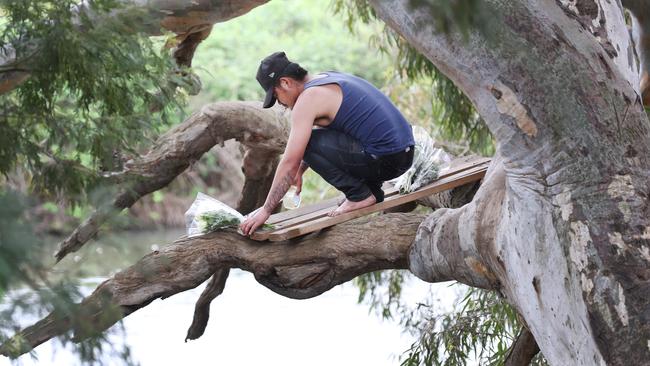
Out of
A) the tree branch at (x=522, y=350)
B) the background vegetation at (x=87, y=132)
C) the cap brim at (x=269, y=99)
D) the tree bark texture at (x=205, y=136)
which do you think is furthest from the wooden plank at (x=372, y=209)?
the tree bark texture at (x=205, y=136)

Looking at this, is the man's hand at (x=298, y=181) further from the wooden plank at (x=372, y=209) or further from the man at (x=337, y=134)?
the wooden plank at (x=372, y=209)

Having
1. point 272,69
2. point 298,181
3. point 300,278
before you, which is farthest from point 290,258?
point 272,69

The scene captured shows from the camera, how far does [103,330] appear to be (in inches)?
72.1

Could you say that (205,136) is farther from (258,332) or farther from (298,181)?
(258,332)

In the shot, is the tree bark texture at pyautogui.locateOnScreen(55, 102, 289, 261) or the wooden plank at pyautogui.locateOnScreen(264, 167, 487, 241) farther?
the tree bark texture at pyautogui.locateOnScreen(55, 102, 289, 261)

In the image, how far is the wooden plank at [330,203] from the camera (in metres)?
3.64

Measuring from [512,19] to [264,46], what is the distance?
10.9 metres

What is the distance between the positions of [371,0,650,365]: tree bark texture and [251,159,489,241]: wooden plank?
762 mm

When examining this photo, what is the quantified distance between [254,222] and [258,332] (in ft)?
17.4

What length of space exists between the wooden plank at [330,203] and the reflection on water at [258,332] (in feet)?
9.57

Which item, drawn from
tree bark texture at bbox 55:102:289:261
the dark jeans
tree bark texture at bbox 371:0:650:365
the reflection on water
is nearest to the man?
the dark jeans

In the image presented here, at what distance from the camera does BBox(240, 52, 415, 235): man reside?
332 centimetres

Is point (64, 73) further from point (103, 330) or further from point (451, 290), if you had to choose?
point (451, 290)

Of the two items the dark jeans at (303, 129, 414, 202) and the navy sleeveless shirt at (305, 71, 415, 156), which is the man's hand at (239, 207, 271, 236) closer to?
the dark jeans at (303, 129, 414, 202)
